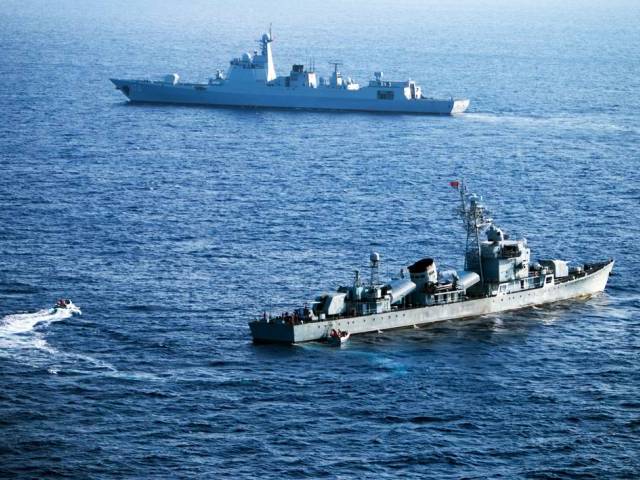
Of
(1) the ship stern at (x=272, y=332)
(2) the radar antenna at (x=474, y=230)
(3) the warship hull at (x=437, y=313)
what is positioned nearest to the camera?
(1) the ship stern at (x=272, y=332)

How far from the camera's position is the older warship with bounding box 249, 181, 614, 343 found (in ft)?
381

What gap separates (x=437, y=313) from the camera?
122750 mm

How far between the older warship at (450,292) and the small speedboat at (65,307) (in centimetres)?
1653

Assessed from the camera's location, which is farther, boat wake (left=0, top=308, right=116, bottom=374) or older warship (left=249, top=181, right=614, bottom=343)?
older warship (left=249, top=181, right=614, bottom=343)

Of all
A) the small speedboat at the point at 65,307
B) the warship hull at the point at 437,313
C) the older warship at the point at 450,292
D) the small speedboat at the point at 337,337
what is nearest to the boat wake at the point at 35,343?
the small speedboat at the point at 65,307

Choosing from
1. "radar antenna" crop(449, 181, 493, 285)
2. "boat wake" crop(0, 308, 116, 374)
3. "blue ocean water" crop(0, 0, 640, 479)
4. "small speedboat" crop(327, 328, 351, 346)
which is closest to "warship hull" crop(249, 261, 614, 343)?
"small speedboat" crop(327, 328, 351, 346)

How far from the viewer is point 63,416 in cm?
9769

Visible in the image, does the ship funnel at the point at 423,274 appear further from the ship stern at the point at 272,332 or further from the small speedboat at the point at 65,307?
the small speedboat at the point at 65,307

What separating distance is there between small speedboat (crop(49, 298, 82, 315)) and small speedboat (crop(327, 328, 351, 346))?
22.2 m

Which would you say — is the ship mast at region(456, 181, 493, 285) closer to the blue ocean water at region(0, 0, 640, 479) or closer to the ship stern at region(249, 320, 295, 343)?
the blue ocean water at region(0, 0, 640, 479)

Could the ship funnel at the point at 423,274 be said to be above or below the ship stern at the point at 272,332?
above

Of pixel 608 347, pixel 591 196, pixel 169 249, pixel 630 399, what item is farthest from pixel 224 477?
pixel 591 196

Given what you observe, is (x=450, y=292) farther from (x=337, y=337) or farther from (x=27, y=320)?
(x=27, y=320)

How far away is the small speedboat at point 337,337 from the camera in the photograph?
377 ft
